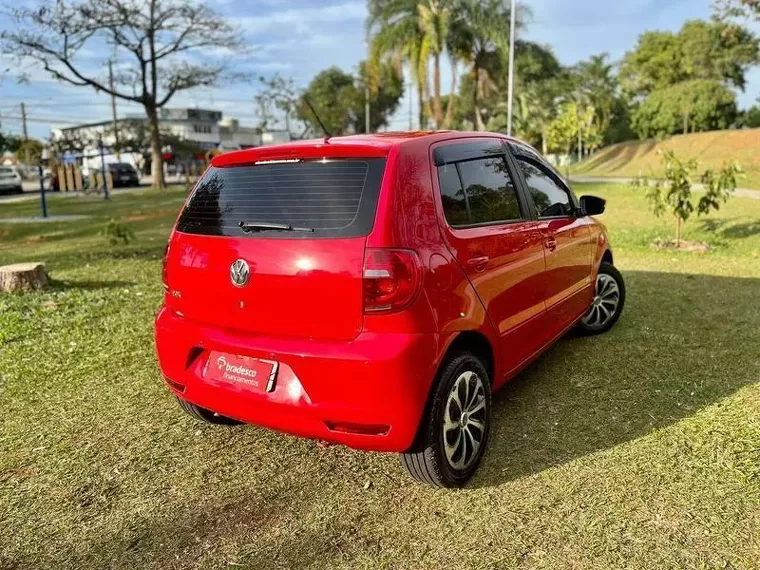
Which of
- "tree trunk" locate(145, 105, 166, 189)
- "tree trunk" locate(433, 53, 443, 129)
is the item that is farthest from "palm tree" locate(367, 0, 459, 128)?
"tree trunk" locate(145, 105, 166, 189)

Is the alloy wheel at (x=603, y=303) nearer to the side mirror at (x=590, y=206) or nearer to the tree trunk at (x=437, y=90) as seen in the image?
the side mirror at (x=590, y=206)

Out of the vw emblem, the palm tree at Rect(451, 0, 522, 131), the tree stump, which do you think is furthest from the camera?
the palm tree at Rect(451, 0, 522, 131)

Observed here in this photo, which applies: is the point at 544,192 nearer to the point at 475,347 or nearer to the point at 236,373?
the point at 475,347

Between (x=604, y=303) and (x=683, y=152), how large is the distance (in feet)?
139

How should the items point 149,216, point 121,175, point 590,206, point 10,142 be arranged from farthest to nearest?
point 10,142
point 121,175
point 149,216
point 590,206

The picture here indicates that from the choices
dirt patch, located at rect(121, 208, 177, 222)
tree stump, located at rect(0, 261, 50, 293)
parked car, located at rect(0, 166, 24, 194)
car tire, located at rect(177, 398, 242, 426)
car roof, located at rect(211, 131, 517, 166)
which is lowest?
car tire, located at rect(177, 398, 242, 426)

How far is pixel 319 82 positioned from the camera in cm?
6219

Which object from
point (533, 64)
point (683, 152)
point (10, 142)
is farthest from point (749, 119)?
point (10, 142)

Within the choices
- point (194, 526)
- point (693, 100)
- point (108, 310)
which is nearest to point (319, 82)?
point (693, 100)

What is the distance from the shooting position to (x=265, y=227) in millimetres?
2775

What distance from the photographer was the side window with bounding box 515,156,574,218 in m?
3.86

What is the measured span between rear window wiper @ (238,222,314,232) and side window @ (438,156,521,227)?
719mm

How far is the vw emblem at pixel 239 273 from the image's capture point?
274cm

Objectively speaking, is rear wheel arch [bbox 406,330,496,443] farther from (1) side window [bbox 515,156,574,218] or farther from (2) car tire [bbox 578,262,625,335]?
(2) car tire [bbox 578,262,625,335]
